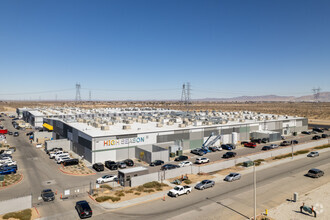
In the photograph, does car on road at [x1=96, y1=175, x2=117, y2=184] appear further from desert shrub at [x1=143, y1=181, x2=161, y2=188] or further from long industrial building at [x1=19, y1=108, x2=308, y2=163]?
long industrial building at [x1=19, y1=108, x2=308, y2=163]

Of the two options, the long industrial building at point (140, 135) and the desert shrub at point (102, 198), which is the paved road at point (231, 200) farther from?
the long industrial building at point (140, 135)

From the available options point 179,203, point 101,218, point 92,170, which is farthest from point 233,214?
point 92,170

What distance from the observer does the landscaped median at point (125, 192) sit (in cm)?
3347

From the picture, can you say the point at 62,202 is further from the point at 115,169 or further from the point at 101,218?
the point at 115,169

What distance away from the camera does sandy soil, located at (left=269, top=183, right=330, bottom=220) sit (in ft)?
95.0

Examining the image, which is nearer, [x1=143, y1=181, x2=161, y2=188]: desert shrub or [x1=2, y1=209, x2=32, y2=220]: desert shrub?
[x1=2, y1=209, x2=32, y2=220]: desert shrub

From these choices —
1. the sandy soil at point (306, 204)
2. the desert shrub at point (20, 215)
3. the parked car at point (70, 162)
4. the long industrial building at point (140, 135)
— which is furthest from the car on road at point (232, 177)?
the parked car at point (70, 162)

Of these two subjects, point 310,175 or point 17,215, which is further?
point 310,175

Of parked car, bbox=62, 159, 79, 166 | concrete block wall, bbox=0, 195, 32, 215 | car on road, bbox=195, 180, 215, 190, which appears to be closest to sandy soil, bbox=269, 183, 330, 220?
car on road, bbox=195, 180, 215, 190

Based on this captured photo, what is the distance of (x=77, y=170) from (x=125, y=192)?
643 inches

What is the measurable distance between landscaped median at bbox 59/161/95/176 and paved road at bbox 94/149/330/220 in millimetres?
18244

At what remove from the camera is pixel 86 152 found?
54656mm

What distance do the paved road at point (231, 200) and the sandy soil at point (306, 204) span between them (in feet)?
4.07

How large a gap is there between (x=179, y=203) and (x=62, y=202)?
53.8 ft
